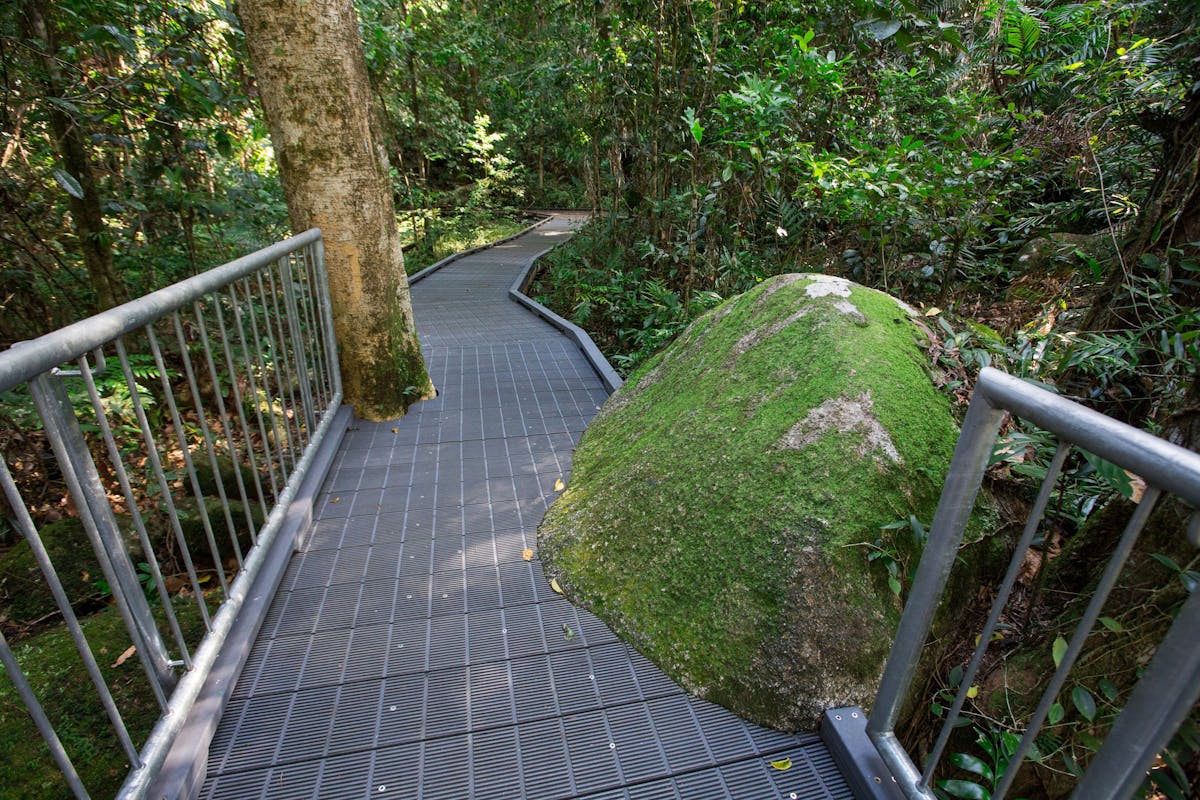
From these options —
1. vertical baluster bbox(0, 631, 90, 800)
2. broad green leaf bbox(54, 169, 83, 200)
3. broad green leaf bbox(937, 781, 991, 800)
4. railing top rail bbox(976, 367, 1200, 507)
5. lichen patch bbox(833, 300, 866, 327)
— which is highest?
broad green leaf bbox(54, 169, 83, 200)

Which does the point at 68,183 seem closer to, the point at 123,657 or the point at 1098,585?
the point at 123,657

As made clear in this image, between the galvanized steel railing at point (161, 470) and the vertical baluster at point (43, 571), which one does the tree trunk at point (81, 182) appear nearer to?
the galvanized steel railing at point (161, 470)

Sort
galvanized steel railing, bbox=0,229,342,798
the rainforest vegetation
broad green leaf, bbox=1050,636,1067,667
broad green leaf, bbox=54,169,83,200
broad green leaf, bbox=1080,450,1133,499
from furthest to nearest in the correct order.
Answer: broad green leaf, bbox=54,169,83,200
the rainforest vegetation
galvanized steel railing, bbox=0,229,342,798
broad green leaf, bbox=1050,636,1067,667
broad green leaf, bbox=1080,450,1133,499

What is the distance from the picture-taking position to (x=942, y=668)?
7.29 ft

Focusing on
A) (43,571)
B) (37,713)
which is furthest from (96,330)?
(37,713)

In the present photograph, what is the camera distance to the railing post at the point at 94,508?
1.38 m

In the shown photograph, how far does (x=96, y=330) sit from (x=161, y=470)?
426 millimetres

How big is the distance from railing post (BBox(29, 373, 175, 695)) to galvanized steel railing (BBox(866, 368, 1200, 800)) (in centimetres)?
201

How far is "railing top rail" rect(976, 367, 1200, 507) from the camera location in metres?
0.92

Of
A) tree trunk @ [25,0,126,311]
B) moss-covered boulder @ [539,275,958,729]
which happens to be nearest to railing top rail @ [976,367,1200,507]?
moss-covered boulder @ [539,275,958,729]

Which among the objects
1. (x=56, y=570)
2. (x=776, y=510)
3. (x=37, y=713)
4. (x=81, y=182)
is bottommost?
(x=56, y=570)

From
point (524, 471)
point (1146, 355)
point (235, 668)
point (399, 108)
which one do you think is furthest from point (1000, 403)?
point (399, 108)

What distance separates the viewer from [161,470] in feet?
5.73

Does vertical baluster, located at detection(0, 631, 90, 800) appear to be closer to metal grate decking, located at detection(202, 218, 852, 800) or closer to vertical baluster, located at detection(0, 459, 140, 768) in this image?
vertical baluster, located at detection(0, 459, 140, 768)
